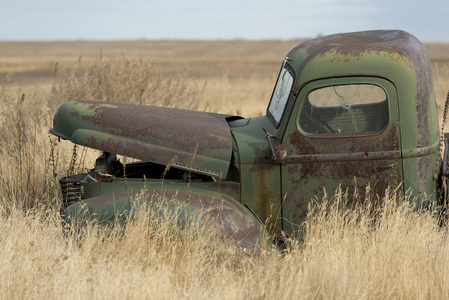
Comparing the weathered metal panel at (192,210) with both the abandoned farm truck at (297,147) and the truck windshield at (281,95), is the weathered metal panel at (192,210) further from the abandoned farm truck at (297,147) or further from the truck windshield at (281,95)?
the truck windshield at (281,95)

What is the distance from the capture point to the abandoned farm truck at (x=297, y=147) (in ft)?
14.0

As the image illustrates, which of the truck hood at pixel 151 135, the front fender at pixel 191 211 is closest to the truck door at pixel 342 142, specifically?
the front fender at pixel 191 211

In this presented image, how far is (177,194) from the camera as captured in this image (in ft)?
14.4

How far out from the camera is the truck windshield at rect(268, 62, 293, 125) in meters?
4.60

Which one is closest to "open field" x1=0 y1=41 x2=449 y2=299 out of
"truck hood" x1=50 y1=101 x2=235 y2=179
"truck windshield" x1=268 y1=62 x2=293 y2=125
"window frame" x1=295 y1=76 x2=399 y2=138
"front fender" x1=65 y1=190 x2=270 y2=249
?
"front fender" x1=65 y1=190 x2=270 y2=249

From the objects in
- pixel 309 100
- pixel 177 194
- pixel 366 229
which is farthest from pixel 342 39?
pixel 177 194

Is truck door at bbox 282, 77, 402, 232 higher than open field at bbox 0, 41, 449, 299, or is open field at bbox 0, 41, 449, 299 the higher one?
truck door at bbox 282, 77, 402, 232

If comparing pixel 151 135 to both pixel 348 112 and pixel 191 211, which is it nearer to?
pixel 191 211

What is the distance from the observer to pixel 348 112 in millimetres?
4414

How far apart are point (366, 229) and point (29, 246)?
2.58 metres

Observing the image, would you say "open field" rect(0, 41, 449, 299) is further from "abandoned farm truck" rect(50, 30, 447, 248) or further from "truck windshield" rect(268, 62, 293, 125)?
"truck windshield" rect(268, 62, 293, 125)

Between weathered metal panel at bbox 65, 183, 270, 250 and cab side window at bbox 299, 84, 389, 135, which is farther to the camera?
cab side window at bbox 299, 84, 389, 135

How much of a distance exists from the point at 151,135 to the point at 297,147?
121 cm

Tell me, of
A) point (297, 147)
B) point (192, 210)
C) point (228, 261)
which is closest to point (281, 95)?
point (297, 147)
